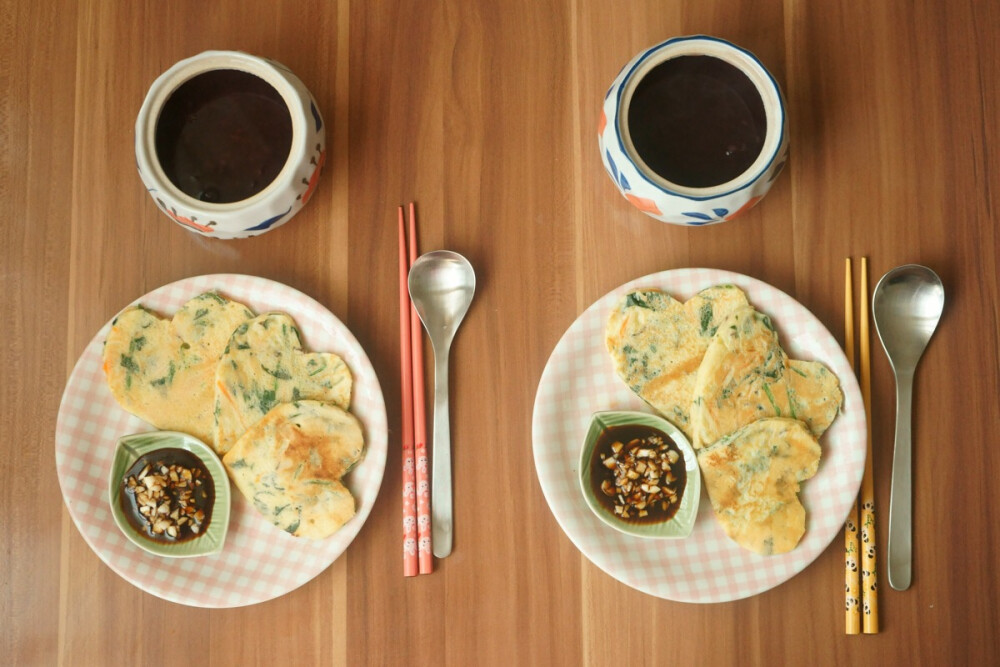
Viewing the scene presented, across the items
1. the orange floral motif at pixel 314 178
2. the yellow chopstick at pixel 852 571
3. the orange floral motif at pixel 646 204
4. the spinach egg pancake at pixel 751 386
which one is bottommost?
the yellow chopstick at pixel 852 571

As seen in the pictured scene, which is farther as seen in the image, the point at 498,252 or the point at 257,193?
the point at 498,252

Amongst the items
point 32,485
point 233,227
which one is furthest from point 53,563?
point 233,227

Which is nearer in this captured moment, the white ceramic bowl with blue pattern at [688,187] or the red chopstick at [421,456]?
the white ceramic bowl with blue pattern at [688,187]

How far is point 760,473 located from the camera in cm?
102

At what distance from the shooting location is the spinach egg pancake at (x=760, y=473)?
3.33ft

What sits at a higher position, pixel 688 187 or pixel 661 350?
pixel 688 187

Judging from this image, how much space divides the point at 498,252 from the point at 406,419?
0.98 ft

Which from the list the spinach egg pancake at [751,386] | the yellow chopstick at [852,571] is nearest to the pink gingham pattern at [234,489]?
the spinach egg pancake at [751,386]

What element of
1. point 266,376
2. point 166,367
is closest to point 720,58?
point 266,376

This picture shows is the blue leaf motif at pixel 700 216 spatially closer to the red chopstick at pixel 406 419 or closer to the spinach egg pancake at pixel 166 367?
the red chopstick at pixel 406 419

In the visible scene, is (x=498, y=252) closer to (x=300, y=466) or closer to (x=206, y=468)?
(x=300, y=466)

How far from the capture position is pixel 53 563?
3.66 feet

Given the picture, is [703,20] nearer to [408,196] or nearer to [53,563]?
[408,196]

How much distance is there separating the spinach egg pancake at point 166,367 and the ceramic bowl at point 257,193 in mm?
156
